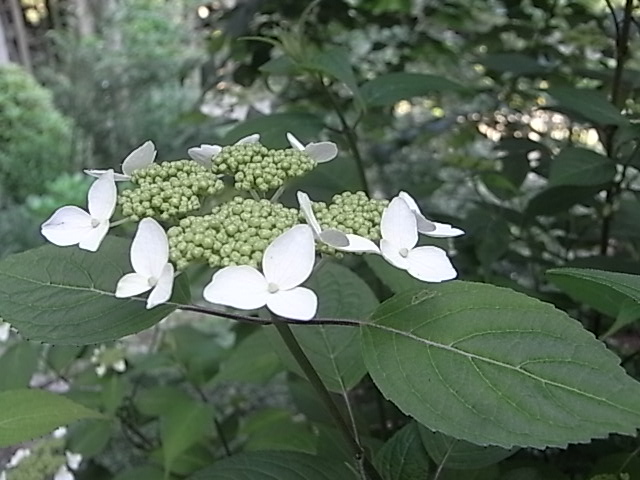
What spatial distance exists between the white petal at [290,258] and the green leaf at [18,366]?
50 centimetres

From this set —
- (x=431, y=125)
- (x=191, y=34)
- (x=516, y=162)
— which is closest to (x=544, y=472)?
(x=516, y=162)

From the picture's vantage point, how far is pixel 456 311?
42 cm

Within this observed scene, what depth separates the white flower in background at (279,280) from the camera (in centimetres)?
38

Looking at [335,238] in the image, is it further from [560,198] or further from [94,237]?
[560,198]

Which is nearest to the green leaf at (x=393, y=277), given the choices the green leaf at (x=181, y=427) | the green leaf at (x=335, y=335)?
Result: the green leaf at (x=335, y=335)

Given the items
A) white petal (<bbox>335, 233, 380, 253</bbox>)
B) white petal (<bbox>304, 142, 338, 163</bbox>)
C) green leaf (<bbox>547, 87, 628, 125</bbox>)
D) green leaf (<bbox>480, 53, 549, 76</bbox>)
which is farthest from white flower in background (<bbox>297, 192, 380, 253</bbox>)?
green leaf (<bbox>480, 53, 549, 76</bbox>)

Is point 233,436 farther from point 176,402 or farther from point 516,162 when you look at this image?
point 516,162

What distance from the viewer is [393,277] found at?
568 mm

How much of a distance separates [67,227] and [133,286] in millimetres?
94

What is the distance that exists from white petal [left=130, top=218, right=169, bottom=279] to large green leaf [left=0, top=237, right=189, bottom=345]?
42 mm

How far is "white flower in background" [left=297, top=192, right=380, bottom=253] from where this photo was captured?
1.31ft

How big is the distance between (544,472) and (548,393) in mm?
221

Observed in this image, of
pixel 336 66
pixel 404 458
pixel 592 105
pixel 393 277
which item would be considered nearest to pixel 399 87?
pixel 336 66

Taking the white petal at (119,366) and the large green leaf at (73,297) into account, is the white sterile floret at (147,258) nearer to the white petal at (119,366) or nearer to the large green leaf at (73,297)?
the large green leaf at (73,297)
